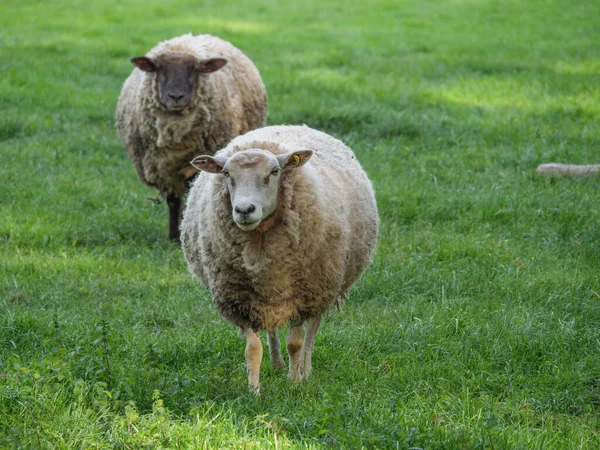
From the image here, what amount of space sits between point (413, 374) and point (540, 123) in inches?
246

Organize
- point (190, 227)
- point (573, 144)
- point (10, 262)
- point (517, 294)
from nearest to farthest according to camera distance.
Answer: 1. point (190, 227)
2. point (517, 294)
3. point (10, 262)
4. point (573, 144)

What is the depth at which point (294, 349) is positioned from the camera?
183 inches

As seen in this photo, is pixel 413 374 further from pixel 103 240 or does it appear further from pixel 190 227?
pixel 103 240

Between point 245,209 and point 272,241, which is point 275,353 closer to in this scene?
point 272,241

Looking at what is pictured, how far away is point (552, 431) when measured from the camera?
12.6 feet

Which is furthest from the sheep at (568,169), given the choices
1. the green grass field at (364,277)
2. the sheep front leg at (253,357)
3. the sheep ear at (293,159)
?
the sheep front leg at (253,357)

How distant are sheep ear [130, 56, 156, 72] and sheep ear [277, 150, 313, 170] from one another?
3137 millimetres

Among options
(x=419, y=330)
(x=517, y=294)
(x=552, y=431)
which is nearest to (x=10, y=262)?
(x=419, y=330)

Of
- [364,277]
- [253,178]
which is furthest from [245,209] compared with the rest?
[364,277]

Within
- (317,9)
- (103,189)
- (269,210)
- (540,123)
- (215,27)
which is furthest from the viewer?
(317,9)

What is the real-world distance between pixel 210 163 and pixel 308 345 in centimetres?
120

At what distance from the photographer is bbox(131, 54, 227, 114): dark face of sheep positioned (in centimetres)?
723

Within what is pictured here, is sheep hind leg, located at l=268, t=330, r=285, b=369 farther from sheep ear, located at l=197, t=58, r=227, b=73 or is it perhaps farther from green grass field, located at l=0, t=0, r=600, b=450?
sheep ear, located at l=197, t=58, r=227, b=73

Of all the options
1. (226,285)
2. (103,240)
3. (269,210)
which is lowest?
(103,240)
